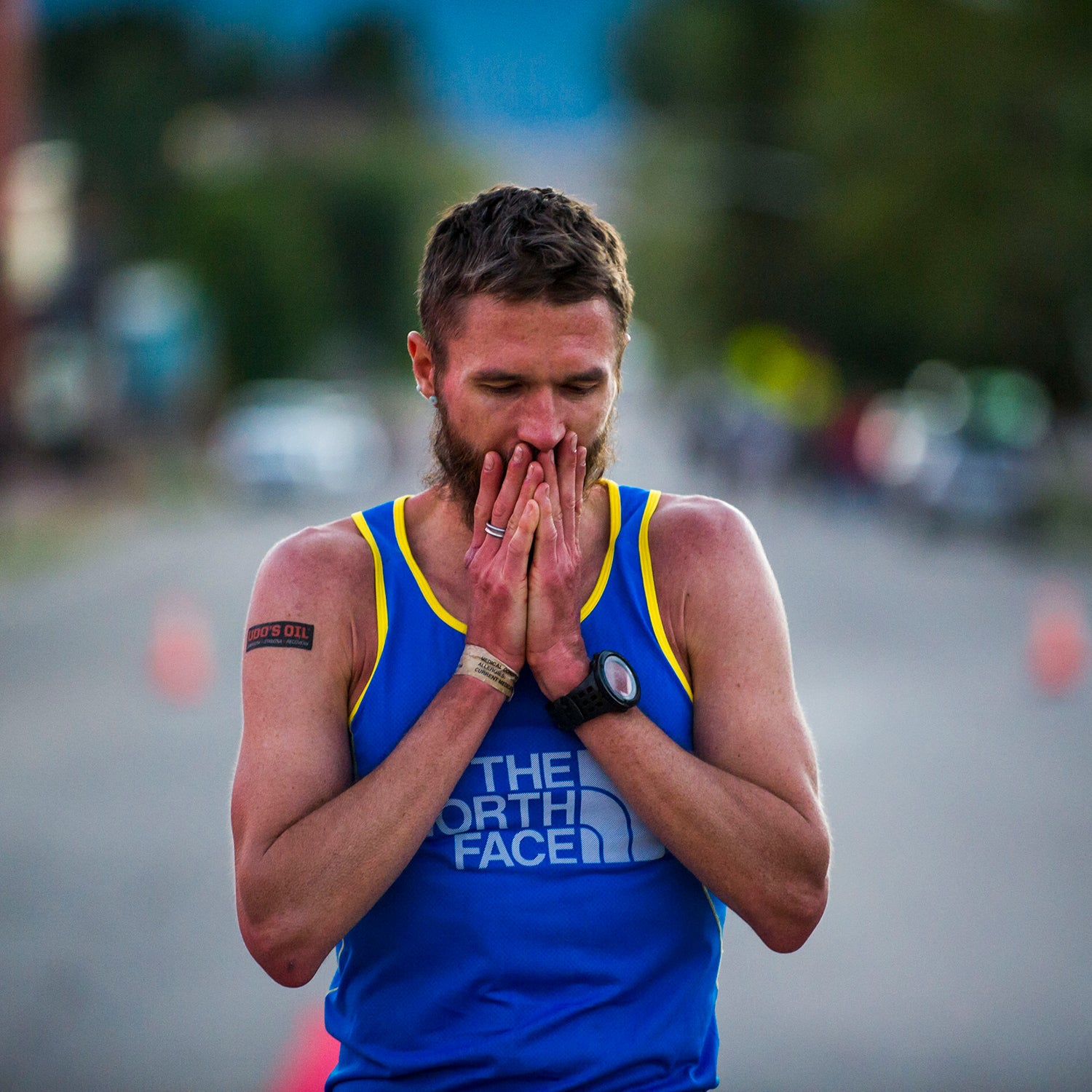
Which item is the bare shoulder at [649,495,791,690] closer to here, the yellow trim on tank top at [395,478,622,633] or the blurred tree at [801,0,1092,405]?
the yellow trim on tank top at [395,478,622,633]

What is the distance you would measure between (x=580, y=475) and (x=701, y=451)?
141 feet

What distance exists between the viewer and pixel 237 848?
7.96ft

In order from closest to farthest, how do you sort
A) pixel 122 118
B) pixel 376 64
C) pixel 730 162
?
pixel 122 118 → pixel 730 162 → pixel 376 64

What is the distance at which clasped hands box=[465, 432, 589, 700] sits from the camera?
241 cm

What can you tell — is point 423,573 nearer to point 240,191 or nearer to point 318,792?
point 318,792

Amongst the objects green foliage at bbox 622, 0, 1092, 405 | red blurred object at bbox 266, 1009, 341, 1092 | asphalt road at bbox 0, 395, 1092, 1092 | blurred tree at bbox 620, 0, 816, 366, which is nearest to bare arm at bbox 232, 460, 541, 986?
red blurred object at bbox 266, 1009, 341, 1092

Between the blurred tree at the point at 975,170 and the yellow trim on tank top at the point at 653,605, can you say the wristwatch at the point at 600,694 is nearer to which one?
the yellow trim on tank top at the point at 653,605

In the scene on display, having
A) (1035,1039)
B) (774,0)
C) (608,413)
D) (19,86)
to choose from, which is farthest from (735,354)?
(608,413)

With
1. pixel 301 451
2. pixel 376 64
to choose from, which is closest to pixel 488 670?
pixel 301 451

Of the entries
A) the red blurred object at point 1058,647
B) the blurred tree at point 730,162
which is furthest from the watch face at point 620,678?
the blurred tree at point 730,162

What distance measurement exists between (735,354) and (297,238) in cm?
1963

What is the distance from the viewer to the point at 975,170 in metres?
28.2

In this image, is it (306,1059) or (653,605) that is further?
(306,1059)

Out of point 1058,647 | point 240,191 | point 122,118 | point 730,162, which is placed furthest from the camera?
point 730,162
